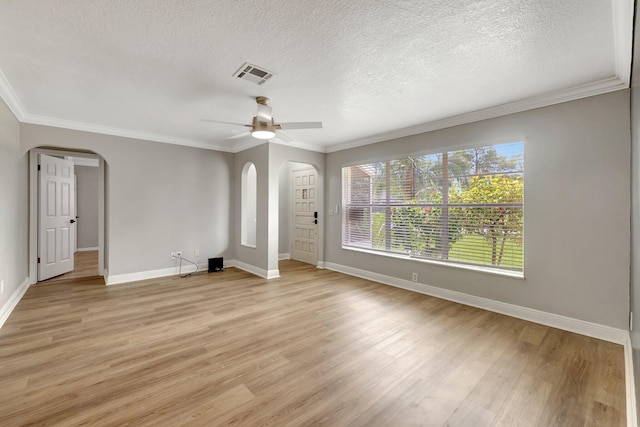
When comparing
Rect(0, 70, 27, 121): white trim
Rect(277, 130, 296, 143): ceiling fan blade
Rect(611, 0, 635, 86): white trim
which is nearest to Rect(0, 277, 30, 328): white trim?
Rect(0, 70, 27, 121): white trim

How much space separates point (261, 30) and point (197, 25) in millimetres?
435

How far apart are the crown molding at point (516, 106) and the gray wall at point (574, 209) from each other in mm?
62

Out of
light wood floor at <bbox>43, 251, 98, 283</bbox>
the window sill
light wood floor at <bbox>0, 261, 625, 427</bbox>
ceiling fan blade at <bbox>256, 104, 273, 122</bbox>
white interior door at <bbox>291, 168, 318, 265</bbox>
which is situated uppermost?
ceiling fan blade at <bbox>256, 104, 273, 122</bbox>

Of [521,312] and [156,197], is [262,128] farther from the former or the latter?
[521,312]

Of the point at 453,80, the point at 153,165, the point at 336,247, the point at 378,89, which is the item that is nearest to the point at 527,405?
the point at 453,80

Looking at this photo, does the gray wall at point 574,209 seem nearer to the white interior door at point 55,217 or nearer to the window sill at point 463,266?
the window sill at point 463,266

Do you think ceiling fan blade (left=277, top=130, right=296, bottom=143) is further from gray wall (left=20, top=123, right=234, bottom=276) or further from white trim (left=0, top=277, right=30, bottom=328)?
white trim (left=0, top=277, right=30, bottom=328)

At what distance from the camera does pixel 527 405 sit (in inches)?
71.1

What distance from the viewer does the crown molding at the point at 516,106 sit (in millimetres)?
2689

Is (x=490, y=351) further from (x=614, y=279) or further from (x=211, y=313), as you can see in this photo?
(x=211, y=313)

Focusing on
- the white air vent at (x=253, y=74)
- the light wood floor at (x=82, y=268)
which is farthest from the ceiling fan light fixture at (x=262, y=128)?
the light wood floor at (x=82, y=268)

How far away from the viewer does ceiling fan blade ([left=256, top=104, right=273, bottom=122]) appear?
3.19 meters

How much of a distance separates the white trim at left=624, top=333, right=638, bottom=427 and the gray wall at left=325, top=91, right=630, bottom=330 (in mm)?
277

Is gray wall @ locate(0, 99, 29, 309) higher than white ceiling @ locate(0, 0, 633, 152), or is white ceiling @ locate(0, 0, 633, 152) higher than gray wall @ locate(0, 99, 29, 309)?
white ceiling @ locate(0, 0, 633, 152)
